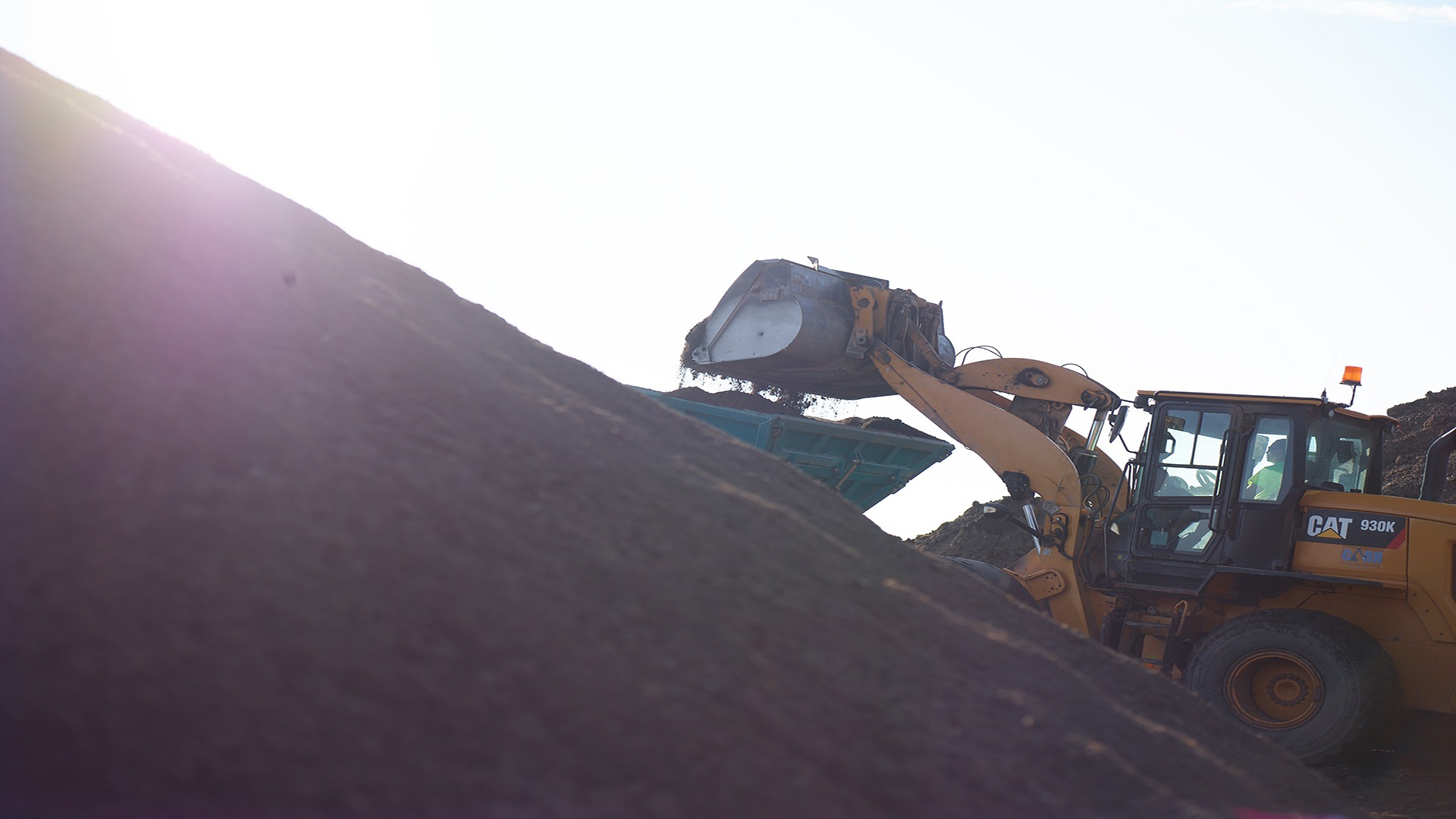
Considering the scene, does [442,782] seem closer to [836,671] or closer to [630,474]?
[836,671]

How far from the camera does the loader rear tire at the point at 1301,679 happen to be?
650cm

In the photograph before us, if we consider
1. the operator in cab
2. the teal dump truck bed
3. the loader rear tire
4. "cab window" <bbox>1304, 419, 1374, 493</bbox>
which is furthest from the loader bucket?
the loader rear tire

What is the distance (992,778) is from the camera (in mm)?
3098

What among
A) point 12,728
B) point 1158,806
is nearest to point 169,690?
point 12,728

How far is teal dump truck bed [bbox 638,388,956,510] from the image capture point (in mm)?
8609

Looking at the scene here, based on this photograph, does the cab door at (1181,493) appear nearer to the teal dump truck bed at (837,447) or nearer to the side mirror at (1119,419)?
the side mirror at (1119,419)

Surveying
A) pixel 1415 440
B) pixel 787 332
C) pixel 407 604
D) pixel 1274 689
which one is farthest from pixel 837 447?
pixel 1415 440

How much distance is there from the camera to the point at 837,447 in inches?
354

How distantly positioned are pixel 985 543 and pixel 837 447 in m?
5.26

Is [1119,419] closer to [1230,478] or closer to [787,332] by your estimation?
[1230,478]

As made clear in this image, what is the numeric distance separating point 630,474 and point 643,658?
1.34 metres

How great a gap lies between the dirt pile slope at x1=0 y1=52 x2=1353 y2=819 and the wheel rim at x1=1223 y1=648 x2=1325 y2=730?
2352 mm

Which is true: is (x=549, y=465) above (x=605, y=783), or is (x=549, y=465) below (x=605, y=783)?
above

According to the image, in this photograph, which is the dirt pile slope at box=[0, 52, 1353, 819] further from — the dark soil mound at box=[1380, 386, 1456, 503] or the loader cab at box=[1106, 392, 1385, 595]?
the dark soil mound at box=[1380, 386, 1456, 503]
